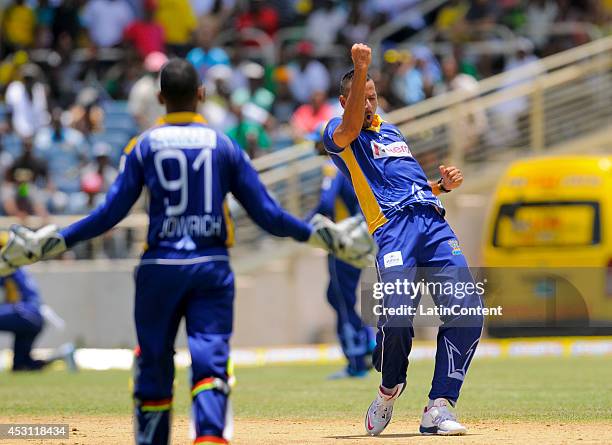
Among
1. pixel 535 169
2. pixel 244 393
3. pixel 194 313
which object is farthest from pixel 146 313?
pixel 535 169

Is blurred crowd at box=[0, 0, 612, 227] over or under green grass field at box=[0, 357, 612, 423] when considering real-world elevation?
over

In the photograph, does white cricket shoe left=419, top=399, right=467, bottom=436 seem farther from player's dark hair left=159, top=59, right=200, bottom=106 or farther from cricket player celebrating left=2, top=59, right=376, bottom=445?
player's dark hair left=159, top=59, right=200, bottom=106

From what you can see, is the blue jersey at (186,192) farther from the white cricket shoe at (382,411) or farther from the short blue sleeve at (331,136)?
the white cricket shoe at (382,411)

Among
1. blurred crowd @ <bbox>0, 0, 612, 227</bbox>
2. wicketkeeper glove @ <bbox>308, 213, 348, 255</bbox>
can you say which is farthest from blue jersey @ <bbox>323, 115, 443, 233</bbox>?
blurred crowd @ <bbox>0, 0, 612, 227</bbox>

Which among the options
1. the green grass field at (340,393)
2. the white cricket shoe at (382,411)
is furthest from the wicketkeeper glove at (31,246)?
the green grass field at (340,393)

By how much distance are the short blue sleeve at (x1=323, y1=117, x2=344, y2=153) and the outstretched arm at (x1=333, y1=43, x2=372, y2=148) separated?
Answer: 2.4 inches

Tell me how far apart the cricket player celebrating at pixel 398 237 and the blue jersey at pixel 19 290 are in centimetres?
977

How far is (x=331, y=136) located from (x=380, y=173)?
1.42ft

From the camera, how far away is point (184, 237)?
337 inches

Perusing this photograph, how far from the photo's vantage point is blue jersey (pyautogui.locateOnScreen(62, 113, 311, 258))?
8578 mm

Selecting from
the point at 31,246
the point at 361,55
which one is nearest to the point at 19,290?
the point at 361,55

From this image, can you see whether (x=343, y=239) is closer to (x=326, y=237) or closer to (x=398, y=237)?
(x=326, y=237)

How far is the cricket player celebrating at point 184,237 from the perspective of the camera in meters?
8.52

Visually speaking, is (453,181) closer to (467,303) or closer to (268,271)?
(467,303)
